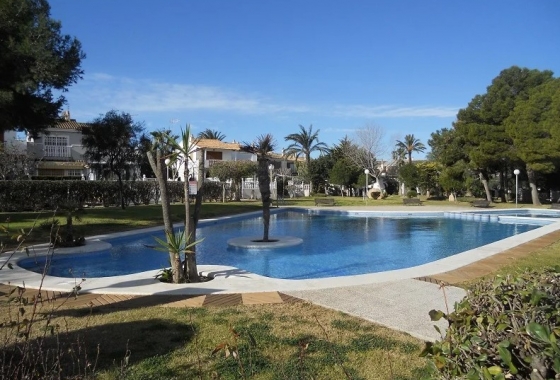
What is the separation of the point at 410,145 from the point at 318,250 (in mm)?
51222

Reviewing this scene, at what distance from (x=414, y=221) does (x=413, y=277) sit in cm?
1573

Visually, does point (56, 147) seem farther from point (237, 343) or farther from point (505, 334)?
point (505, 334)

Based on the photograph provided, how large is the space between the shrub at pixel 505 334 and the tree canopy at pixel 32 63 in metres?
16.1

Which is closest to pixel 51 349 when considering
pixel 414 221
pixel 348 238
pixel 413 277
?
pixel 413 277

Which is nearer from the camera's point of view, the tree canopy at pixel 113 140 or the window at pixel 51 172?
the tree canopy at pixel 113 140

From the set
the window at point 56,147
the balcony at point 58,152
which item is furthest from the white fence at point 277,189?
the window at point 56,147

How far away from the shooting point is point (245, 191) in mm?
41438

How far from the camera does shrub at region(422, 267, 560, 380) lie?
4.87 feet

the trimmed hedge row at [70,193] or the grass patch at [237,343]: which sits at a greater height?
the trimmed hedge row at [70,193]

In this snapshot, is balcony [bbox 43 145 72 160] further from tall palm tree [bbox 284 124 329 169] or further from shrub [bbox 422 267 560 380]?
shrub [bbox 422 267 560 380]

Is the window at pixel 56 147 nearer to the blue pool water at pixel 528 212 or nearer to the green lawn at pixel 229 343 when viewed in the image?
the blue pool water at pixel 528 212

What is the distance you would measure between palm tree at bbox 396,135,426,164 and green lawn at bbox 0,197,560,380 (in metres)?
58.5

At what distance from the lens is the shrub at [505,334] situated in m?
1.48

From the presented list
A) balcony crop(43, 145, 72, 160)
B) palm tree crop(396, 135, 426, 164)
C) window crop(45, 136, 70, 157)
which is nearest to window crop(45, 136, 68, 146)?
window crop(45, 136, 70, 157)
